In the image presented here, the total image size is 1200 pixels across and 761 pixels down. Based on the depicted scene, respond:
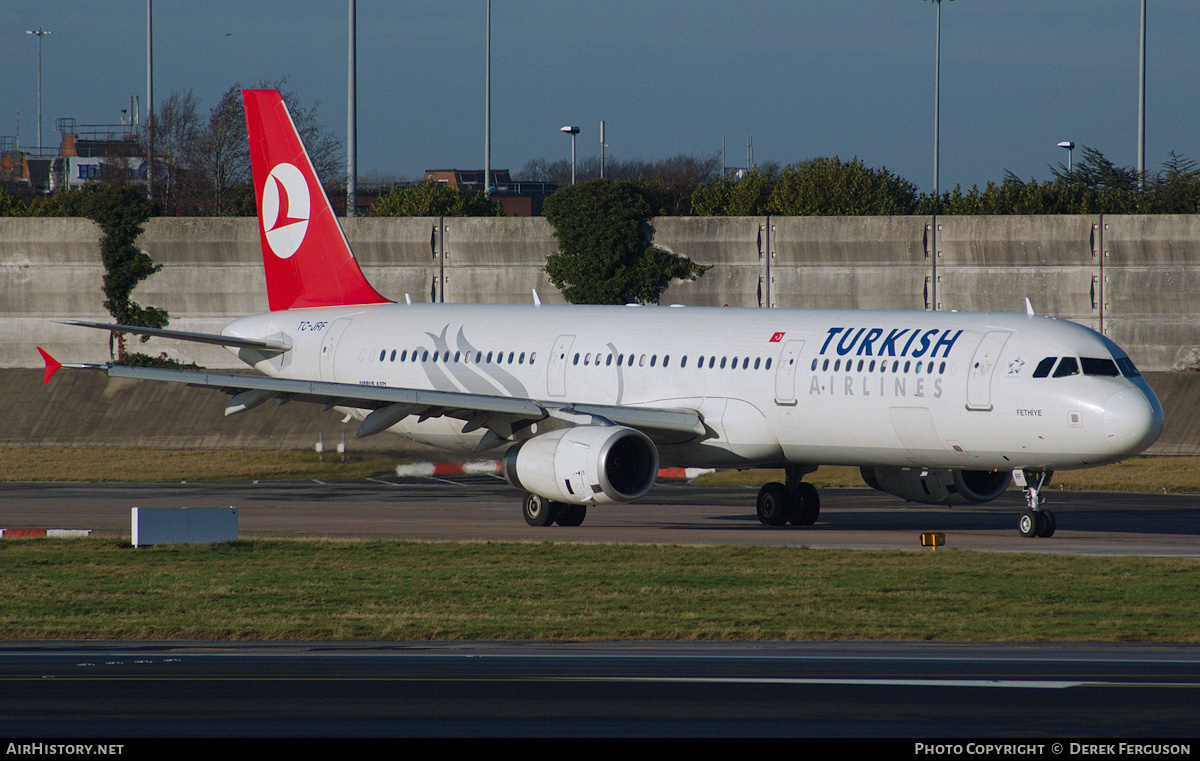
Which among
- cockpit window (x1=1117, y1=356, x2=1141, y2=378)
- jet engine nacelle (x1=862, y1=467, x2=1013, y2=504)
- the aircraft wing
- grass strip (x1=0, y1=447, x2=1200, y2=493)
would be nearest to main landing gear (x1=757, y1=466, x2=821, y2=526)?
jet engine nacelle (x1=862, y1=467, x2=1013, y2=504)

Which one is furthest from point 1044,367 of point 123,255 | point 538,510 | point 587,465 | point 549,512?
point 123,255

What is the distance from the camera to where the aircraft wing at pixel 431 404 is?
91.6ft

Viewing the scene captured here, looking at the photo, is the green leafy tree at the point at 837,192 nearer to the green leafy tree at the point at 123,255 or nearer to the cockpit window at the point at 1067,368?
the green leafy tree at the point at 123,255

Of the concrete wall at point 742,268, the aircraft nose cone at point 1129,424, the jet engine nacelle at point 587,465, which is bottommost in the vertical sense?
the jet engine nacelle at point 587,465

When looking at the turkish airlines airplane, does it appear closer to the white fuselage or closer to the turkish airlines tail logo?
the white fuselage

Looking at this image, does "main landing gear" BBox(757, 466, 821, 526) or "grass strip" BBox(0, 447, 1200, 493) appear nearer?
"main landing gear" BBox(757, 466, 821, 526)

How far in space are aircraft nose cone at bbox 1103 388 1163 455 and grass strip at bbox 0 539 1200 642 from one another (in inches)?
93.3

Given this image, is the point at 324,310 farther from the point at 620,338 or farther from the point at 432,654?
the point at 432,654

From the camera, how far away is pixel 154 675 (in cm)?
1345

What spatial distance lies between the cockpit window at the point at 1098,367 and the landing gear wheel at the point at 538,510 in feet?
33.2

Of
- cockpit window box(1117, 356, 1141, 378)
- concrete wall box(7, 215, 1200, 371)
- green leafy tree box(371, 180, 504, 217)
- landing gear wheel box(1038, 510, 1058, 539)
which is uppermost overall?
green leafy tree box(371, 180, 504, 217)

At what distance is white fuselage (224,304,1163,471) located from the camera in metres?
25.1

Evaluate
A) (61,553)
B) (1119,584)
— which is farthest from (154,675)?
(1119,584)

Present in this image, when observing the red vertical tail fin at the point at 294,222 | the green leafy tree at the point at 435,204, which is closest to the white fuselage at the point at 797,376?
the red vertical tail fin at the point at 294,222
